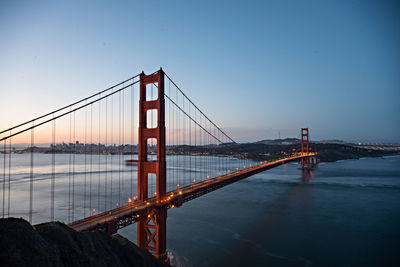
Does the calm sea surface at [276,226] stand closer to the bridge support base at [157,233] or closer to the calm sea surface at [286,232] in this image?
the calm sea surface at [286,232]

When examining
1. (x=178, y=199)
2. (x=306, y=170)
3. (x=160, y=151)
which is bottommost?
(x=306, y=170)

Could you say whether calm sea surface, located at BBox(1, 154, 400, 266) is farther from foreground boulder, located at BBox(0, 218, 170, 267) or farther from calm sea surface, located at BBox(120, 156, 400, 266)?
foreground boulder, located at BBox(0, 218, 170, 267)

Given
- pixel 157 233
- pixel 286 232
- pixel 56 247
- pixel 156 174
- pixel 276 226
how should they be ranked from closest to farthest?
pixel 56 247 → pixel 157 233 → pixel 156 174 → pixel 286 232 → pixel 276 226

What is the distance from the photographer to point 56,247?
227 inches

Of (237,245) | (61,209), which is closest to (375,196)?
(237,245)

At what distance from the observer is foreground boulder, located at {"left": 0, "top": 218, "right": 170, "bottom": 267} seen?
498 cm

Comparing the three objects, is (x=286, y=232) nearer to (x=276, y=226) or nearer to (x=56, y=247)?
(x=276, y=226)

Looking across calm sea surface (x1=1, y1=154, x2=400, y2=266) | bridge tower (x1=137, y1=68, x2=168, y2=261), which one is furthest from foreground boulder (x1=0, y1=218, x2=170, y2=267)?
calm sea surface (x1=1, y1=154, x2=400, y2=266)

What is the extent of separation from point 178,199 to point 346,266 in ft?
37.3

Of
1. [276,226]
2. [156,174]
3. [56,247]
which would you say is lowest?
[276,226]

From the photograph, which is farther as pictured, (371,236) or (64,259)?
(371,236)

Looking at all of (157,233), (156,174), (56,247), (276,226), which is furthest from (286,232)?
(56,247)

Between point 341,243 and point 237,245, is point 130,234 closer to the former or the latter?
point 237,245

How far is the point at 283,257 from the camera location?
15227 mm
